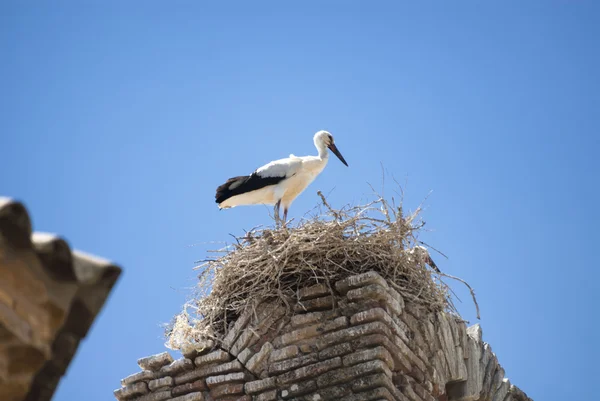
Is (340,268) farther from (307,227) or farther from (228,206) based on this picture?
(228,206)

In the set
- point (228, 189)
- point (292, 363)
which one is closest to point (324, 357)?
point (292, 363)

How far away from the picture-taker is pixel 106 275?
9.86 ft

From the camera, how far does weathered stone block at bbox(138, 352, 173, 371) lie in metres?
7.25

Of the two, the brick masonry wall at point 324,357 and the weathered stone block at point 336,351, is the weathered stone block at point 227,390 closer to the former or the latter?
the brick masonry wall at point 324,357

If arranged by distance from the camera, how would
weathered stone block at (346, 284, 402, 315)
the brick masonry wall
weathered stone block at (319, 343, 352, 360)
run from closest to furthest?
1. the brick masonry wall
2. weathered stone block at (319, 343, 352, 360)
3. weathered stone block at (346, 284, 402, 315)

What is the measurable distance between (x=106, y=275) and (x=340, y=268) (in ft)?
14.2

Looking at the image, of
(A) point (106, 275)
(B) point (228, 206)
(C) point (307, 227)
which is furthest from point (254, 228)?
(A) point (106, 275)

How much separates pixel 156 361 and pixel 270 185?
136 inches

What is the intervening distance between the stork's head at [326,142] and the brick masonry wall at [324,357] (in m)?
4.04

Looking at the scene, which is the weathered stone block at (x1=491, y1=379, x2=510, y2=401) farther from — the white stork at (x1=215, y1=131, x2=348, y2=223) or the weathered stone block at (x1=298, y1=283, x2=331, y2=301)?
the white stork at (x1=215, y1=131, x2=348, y2=223)

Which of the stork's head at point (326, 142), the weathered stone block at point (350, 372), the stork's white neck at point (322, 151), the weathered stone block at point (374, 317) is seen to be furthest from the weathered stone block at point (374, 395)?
the stork's head at point (326, 142)

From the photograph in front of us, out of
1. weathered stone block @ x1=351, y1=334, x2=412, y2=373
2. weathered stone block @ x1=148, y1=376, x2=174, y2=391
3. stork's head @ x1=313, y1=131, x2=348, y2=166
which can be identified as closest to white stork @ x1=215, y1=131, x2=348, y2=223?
stork's head @ x1=313, y1=131, x2=348, y2=166

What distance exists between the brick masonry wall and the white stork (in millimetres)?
3231

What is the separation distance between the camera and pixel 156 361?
23.8 feet
